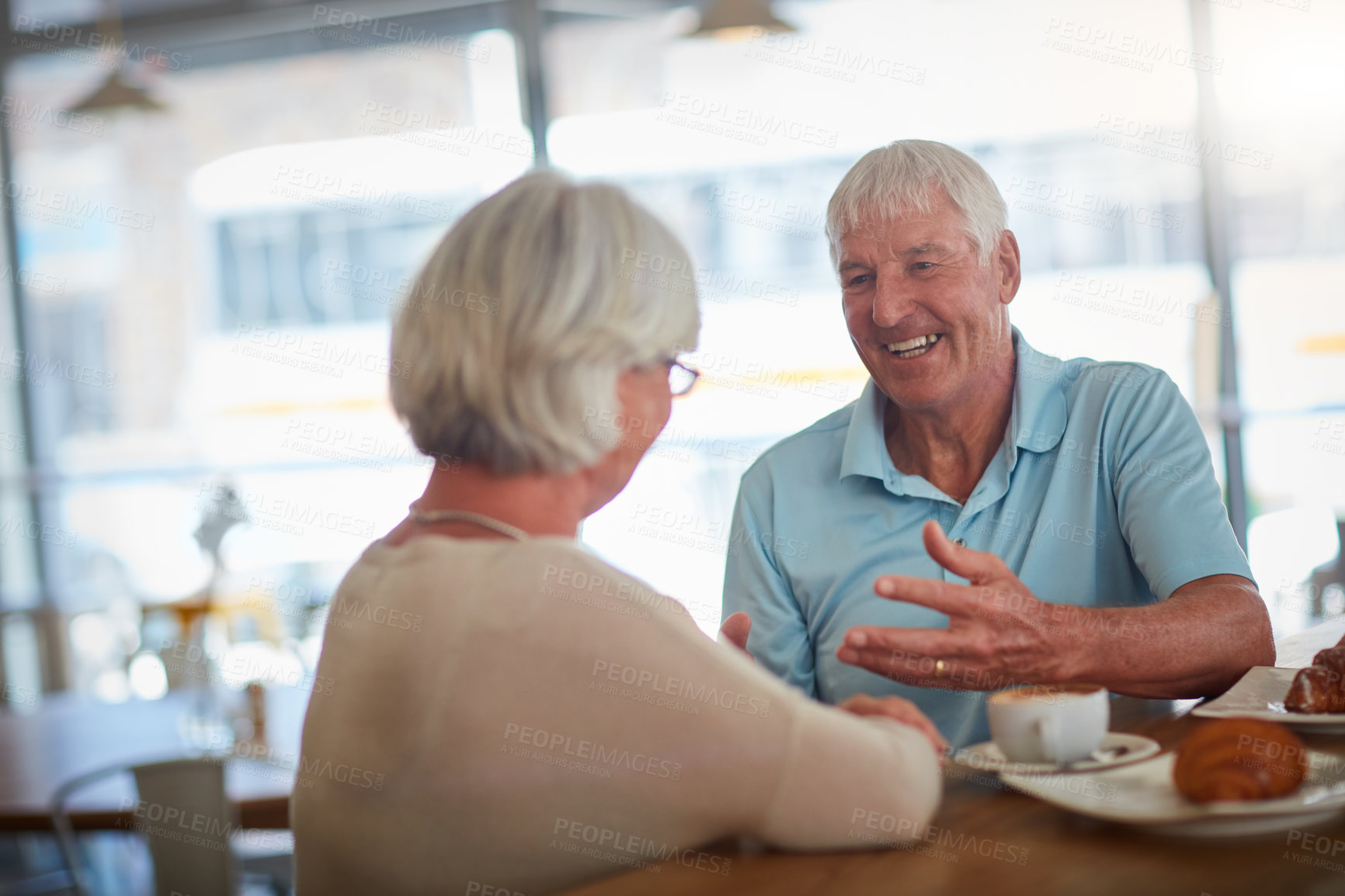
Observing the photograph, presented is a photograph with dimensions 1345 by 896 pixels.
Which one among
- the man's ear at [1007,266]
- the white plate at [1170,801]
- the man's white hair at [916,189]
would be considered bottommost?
the white plate at [1170,801]

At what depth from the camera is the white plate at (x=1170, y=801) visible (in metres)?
0.86

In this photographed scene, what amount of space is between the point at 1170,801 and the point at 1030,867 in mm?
139

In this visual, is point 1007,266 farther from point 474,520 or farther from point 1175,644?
point 474,520

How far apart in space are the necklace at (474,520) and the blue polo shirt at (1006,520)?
760mm

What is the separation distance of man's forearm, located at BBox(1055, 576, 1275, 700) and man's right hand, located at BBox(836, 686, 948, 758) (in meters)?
0.34

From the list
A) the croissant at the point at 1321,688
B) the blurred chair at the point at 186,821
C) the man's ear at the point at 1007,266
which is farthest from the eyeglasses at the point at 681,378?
Answer: the blurred chair at the point at 186,821

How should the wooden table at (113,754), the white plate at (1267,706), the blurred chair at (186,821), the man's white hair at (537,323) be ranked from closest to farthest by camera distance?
the man's white hair at (537,323)
the white plate at (1267,706)
the blurred chair at (186,821)
the wooden table at (113,754)

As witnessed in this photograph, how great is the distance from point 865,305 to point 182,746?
6.14ft

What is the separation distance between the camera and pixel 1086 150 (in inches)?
166

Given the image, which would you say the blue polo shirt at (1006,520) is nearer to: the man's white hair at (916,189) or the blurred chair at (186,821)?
the man's white hair at (916,189)

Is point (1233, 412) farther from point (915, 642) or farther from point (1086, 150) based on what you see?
point (915, 642)

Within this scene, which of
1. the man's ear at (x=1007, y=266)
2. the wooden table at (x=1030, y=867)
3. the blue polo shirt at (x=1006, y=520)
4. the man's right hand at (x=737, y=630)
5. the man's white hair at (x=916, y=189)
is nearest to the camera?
the wooden table at (x=1030, y=867)

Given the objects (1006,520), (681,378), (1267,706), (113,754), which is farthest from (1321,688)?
(113,754)

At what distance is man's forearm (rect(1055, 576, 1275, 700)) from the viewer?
134cm
